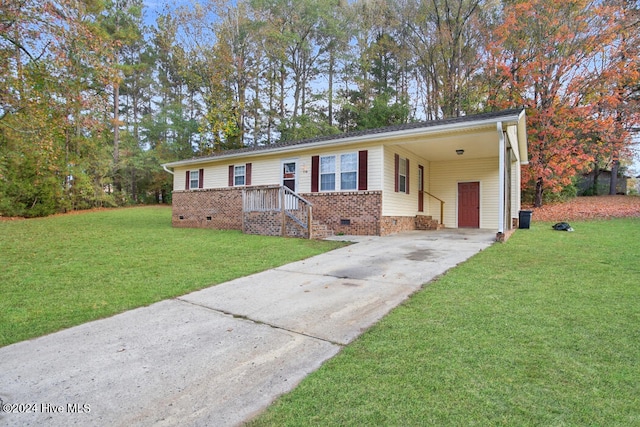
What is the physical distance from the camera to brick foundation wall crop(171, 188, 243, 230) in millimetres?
13883

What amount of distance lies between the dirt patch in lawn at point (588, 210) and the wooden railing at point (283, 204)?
10.7 metres

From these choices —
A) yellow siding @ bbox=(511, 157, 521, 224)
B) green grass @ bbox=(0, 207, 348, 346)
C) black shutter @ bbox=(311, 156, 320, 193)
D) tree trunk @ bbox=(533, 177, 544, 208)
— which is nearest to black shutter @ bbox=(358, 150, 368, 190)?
black shutter @ bbox=(311, 156, 320, 193)

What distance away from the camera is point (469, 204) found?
44.8 ft

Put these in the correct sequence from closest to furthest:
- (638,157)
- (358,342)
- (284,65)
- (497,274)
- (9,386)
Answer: (9,386) < (358,342) < (497,274) < (638,157) < (284,65)

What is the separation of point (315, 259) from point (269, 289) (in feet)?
7.45

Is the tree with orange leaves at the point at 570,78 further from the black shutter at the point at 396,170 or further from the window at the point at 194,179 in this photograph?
the window at the point at 194,179

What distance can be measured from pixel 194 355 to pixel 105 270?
13.5 ft

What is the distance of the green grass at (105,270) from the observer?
377 centimetres

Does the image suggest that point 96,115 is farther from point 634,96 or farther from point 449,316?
point 634,96

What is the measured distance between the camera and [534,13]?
15695 mm

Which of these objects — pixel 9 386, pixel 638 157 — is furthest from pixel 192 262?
pixel 638 157

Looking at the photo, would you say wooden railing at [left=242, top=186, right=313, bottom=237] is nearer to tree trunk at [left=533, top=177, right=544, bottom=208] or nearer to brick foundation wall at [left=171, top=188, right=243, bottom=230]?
brick foundation wall at [left=171, top=188, right=243, bottom=230]

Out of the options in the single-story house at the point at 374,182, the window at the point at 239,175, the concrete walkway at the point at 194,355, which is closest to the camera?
the concrete walkway at the point at 194,355

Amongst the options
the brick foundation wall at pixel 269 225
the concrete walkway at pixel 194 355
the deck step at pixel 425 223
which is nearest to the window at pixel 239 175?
the brick foundation wall at pixel 269 225
